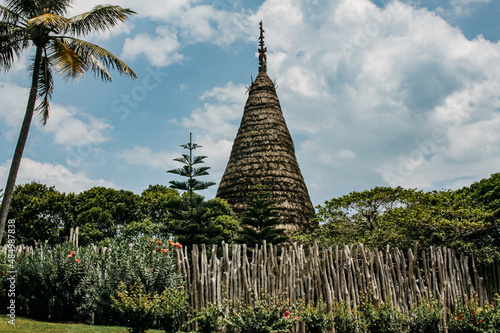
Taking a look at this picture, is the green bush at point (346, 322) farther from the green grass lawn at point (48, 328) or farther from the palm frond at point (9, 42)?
the palm frond at point (9, 42)

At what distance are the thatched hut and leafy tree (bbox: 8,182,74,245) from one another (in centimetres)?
931

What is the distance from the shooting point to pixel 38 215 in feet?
71.2

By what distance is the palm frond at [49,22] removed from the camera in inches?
322

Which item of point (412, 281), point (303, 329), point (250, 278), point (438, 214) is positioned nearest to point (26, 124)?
point (250, 278)

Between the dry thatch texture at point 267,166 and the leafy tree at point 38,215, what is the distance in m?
9.27

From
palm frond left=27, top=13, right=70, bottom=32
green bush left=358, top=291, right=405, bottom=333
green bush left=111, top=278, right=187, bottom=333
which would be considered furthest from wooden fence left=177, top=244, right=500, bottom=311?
palm frond left=27, top=13, right=70, bottom=32

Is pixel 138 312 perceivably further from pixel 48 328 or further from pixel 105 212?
pixel 105 212

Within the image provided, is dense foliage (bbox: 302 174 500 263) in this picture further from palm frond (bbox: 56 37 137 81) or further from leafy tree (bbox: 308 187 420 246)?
palm frond (bbox: 56 37 137 81)

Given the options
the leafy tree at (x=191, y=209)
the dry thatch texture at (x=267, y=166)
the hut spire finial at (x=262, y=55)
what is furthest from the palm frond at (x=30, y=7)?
the hut spire finial at (x=262, y=55)

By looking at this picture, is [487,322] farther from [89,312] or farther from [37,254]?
[37,254]

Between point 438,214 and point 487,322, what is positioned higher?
point 438,214

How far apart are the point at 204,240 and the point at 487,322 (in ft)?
23.4

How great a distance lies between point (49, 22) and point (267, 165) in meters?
10.8

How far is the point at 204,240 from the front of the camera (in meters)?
11.9
